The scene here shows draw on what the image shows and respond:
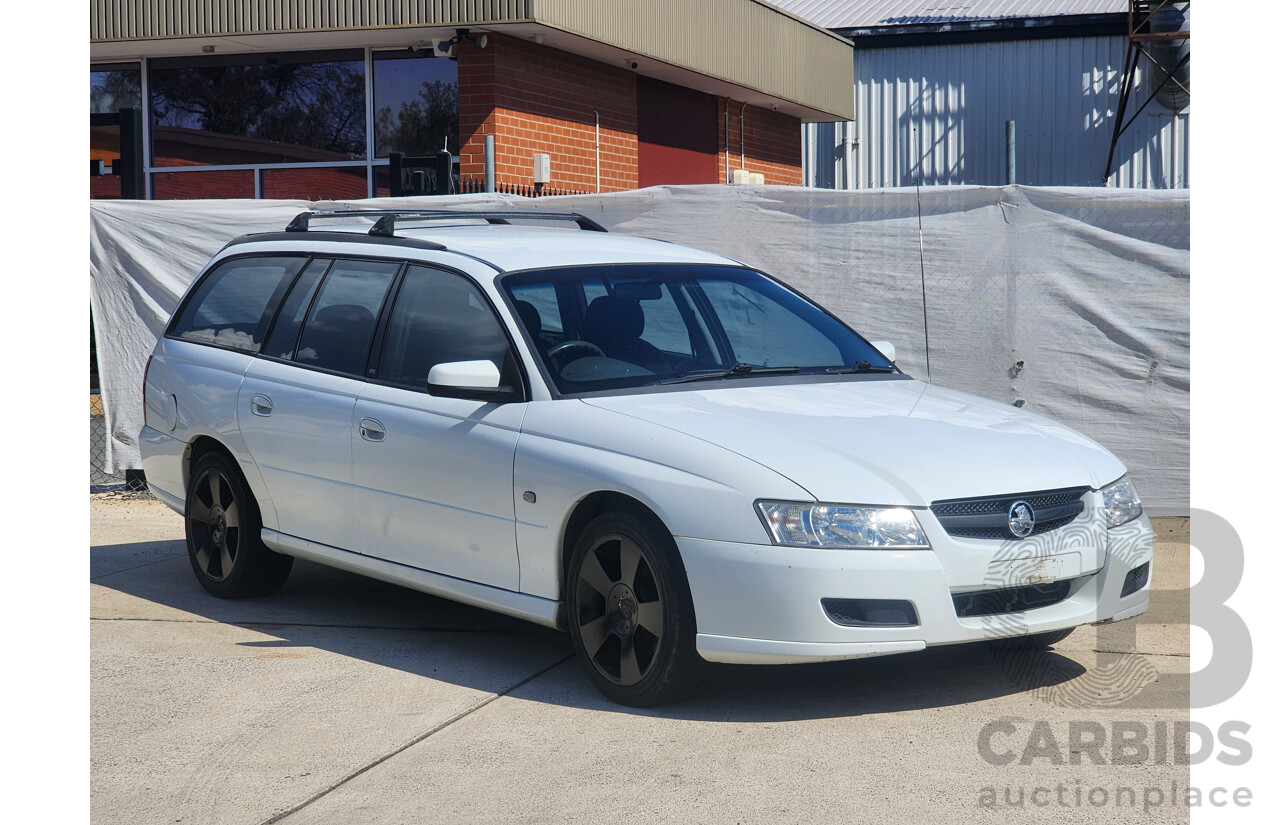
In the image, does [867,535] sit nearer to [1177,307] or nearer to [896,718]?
[896,718]

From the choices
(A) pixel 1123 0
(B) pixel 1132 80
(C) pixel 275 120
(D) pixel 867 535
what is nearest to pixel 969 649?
(D) pixel 867 535

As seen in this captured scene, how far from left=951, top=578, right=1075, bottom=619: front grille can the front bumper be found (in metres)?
0.02

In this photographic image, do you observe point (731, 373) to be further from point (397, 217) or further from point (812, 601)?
point (397, 217)

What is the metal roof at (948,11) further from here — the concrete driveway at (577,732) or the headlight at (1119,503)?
the headlight at (1119,503)

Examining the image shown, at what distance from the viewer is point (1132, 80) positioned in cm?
2427

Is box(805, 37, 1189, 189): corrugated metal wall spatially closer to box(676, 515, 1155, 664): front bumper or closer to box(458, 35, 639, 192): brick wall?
box(458, 35, 639, 192): brick wall

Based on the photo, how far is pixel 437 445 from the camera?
19.3 feet

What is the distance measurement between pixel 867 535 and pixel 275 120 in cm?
1197

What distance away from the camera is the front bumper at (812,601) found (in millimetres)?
4770

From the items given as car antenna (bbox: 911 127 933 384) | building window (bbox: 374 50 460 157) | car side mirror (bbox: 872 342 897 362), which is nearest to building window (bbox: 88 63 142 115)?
building window (bbox: 374 50 460 157)

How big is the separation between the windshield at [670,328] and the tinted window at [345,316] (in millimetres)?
828

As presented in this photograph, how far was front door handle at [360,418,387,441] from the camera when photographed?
6.15m

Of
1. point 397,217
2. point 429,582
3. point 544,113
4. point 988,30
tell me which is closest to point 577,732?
point 429,582

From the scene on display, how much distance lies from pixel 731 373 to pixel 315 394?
196 centimetres
